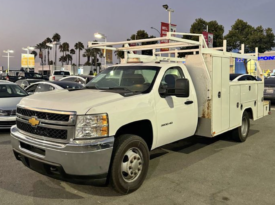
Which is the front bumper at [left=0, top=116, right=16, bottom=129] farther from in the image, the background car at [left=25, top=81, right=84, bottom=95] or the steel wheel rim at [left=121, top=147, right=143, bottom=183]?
the steel wheel rim at [left=121, top=147, right=143, bottom=183]

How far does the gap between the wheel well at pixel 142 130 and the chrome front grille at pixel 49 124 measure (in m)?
0.89

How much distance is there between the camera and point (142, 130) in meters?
4.32

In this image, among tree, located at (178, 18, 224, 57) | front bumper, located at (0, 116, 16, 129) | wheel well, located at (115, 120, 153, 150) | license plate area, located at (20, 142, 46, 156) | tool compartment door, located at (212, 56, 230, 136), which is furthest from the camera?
tree, located at (178, 18, 224, 57)

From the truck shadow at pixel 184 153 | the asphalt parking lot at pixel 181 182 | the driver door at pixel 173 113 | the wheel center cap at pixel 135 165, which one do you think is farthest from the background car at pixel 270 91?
the wheel center cap at pixel 135 165

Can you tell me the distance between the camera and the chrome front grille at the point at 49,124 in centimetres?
340

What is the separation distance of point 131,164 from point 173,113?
1.27m

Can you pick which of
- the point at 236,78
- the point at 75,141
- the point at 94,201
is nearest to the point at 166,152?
the point at 94,201

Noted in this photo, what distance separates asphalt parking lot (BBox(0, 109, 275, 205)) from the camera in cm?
377

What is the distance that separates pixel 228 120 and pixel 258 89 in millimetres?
2095

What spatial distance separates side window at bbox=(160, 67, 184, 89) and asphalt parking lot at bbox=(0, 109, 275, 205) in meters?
1.56

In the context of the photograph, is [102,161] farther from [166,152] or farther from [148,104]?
[166,152]

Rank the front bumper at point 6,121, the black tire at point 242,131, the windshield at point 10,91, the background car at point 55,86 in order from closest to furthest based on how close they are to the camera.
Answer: the black tire at point 242,131 < the front bumper at point 6,121 < the windshield at point 10,91 < the background car at point 55,86

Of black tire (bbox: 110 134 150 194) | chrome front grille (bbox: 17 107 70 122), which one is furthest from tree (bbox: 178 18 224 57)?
chrome front grille (bbox: 17 107 70 122)

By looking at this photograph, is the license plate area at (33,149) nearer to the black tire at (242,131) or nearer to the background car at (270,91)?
the black tire at (242,131)
